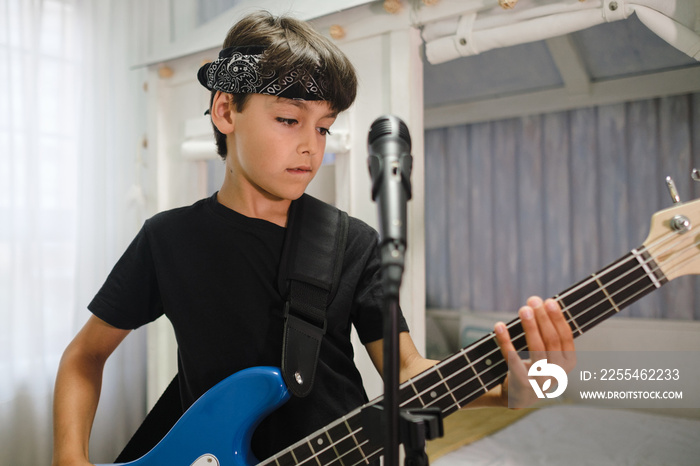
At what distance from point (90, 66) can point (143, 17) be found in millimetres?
311

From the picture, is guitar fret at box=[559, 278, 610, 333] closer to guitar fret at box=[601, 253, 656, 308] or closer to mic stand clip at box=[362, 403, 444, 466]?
guitar fret at box=[601, 253, 656, 308]

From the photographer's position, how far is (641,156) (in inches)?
124

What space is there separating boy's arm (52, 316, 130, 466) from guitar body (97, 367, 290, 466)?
250 mm

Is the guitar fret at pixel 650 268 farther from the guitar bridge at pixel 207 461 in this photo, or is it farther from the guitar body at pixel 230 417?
the guitar bridge at pixel 207 461

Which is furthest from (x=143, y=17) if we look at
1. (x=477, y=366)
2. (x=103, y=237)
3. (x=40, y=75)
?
(x=477, y=366)

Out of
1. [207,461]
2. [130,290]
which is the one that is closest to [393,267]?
[207,461]

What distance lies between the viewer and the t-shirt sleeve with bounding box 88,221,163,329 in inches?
42.9

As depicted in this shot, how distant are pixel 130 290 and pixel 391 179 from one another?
0.76m

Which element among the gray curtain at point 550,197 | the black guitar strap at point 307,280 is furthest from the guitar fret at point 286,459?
the gray curtain at point 550,197

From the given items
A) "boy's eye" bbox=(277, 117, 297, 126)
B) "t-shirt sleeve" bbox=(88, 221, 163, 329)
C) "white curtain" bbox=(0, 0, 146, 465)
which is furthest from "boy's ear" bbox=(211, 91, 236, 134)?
"white curtain" bbox=(0, 0, 146, 465)

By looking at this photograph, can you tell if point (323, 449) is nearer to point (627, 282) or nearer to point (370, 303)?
point (370, 303)

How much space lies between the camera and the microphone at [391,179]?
0.54 metres

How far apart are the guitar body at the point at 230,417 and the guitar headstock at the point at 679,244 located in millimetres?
680

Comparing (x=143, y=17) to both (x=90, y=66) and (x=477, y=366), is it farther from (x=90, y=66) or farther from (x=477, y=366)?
(x=477, y=366)
